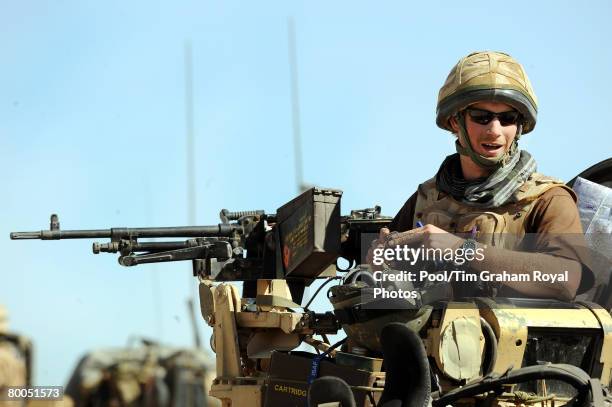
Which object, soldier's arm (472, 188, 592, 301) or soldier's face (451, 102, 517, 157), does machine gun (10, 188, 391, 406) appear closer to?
soldier's arm (472, 188, 592, 301)

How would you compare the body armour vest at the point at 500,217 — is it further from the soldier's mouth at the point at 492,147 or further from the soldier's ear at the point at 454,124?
the soldier's ear at the point at 454,124

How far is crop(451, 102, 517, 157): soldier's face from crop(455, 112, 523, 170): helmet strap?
25 mm

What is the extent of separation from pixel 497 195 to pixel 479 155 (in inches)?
13.0

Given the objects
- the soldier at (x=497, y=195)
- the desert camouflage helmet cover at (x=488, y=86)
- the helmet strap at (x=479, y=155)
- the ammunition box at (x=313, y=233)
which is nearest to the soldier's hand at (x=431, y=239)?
the soldier at (x=497, y=195)

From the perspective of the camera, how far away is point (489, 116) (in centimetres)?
711

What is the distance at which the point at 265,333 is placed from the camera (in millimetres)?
8141

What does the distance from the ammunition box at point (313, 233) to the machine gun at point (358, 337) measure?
10 millimetres

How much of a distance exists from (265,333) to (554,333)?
2.68 m

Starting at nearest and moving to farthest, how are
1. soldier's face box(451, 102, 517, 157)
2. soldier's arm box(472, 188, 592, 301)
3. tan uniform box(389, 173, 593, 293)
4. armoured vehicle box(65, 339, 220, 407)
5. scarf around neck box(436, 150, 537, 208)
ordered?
armoured vehicle box(65, 339, 220, 407) → soldier's arm box(472, 188, 592, 301) → tan uniform box(389, 173, 593, 293) → scarf around neck box(436, 150, 537, 208) → soldier's face box(451, 102, 517, 157)

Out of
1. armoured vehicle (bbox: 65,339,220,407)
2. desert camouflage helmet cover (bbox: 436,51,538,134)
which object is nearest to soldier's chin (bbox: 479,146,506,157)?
desert camouflage helmet cover (bbox: 436,51,538,134)

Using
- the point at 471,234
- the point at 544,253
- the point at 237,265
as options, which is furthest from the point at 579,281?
the point at 237,265

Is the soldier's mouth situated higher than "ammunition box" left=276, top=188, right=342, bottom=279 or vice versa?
the soldier's mouth

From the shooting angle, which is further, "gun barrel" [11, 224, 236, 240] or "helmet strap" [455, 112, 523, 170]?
"gun barrel" [11, 224, 236, 240]

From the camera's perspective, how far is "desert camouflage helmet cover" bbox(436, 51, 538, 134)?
6.98m
